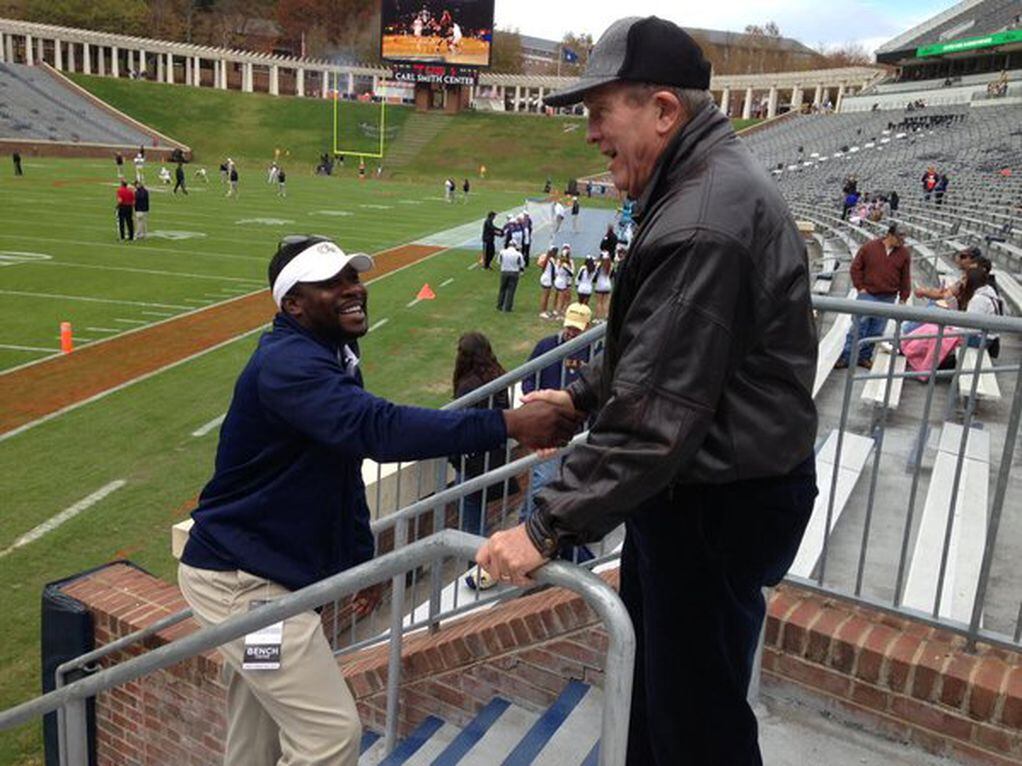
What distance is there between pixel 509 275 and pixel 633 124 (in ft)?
51.5

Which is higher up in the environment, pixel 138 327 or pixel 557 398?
pixel 557 398

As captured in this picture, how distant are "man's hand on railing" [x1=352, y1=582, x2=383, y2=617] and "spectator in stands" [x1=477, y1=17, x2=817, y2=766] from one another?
3.12 meters

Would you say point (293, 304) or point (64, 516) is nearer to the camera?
point (293, 304)

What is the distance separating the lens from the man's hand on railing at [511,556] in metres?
1.97

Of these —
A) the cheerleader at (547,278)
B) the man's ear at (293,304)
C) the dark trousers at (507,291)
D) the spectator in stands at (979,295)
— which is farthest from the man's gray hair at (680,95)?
the dark trousers at (507,291)

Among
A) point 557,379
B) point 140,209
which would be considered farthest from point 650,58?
point 140,209

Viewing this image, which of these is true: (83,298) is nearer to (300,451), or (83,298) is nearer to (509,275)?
(509,275)

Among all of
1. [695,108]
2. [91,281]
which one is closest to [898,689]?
[695,108]

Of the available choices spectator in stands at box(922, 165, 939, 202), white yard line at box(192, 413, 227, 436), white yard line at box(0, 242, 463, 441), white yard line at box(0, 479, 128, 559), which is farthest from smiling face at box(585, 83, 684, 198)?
spectator in stands at box(922, 165, 939, 202)

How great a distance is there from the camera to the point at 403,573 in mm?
2277

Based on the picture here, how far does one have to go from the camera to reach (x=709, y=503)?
7.18 feet

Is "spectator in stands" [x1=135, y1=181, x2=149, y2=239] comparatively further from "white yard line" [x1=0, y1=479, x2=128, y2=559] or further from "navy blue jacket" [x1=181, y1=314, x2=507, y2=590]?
"navy blue jacket" [x1=181, y1=314, x2=507, y2=590]

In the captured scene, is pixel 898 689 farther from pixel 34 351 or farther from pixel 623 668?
pixel 34 351

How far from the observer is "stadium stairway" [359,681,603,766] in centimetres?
336
